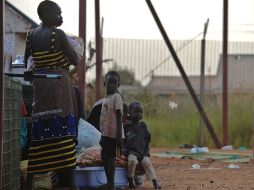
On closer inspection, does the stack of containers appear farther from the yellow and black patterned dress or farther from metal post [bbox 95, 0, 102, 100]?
metal post [bbox 95, 0, 102, 100]

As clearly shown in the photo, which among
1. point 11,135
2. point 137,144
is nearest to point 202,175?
point 137,144

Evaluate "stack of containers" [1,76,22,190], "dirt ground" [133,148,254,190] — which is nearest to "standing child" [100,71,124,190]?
"dirt ground" [133,148,254,190]

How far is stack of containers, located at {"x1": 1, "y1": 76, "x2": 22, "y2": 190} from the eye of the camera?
19.7 feet

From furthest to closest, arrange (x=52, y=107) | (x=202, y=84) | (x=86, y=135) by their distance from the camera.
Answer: (x=202, y=84), (x=86, y=135), (x=52, y=107)

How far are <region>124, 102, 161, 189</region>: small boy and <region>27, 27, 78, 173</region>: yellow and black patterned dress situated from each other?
1361mm

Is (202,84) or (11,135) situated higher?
(202,84)

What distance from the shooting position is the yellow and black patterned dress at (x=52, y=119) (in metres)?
6.67

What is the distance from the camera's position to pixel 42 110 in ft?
21.9

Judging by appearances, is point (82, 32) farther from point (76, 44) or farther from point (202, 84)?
point (202, 84)

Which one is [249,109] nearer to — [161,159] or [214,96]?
[214,96]

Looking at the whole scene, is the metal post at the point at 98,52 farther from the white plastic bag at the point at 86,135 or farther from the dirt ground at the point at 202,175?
the white plastic bag at the point at 86,135

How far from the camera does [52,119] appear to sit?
6676 mm

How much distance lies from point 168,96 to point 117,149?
1277 cm

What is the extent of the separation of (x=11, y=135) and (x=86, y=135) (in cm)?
194
